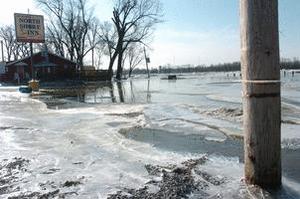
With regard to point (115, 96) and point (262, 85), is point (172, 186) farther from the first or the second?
point (115, 96)

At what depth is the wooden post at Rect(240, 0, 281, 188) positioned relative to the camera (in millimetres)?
4926

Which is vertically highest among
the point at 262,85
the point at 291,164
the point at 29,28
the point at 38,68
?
the point at 29,28

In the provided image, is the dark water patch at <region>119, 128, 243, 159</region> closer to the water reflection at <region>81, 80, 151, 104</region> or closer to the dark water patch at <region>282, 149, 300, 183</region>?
the dark water patch at <region>282, 149, 300, 183</region>

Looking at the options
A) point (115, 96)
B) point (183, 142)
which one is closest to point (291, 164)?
point (183, 142)

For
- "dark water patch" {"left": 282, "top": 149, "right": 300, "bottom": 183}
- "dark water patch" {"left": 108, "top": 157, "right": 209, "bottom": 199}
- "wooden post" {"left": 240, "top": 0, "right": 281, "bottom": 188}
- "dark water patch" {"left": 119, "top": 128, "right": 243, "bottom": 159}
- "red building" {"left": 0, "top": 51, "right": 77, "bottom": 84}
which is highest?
"red building" {"left": 0, "top": 51, "right": 77, "bottom": 84}

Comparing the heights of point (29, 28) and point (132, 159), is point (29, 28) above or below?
above

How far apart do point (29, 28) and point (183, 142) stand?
3487cm

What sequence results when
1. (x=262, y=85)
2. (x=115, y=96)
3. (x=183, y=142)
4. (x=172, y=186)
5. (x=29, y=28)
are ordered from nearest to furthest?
(x=262, y=85), (x=172, y=186), (x=183, y=142), (x=115, y=96), (x=29, y=28)

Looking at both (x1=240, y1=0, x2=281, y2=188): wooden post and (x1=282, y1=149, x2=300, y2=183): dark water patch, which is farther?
(x1=282, y1=149, x2=300, y2=183): dark water patch

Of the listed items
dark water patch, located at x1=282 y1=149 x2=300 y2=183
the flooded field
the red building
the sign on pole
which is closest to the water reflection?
the sign on pole

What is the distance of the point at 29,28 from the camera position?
41.0 m

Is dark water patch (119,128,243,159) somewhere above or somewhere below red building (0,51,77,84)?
below

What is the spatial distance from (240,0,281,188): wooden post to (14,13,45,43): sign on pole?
37.3 m

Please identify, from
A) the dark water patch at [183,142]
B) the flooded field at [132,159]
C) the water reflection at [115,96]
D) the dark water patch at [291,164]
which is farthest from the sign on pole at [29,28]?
the dark water patch at [291,164]
